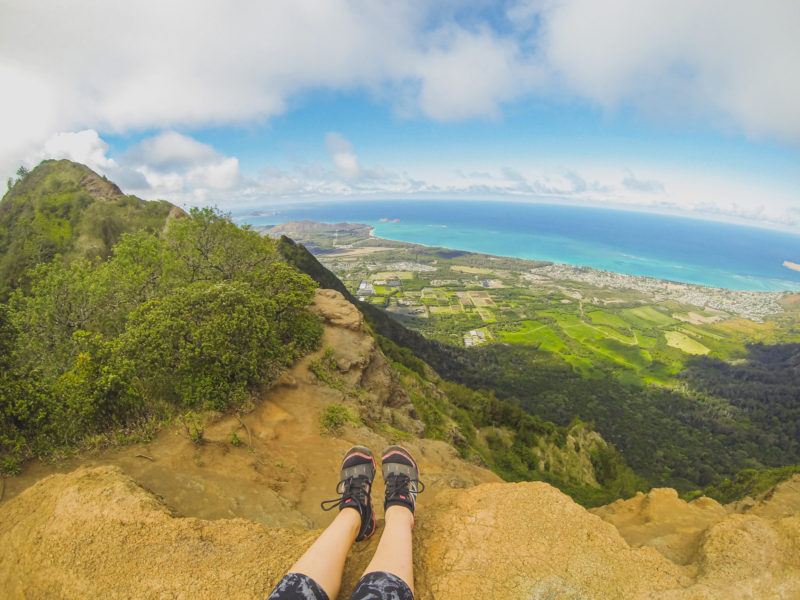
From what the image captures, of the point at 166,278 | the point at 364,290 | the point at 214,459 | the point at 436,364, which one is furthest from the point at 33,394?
the point at 364,290

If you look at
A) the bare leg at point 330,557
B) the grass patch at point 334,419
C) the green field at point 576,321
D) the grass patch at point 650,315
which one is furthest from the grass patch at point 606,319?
the bare leg at point 330,557

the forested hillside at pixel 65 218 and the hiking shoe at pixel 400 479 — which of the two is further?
the forested hillside at pixel 65 218

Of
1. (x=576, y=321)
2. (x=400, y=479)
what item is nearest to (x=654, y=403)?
(x=576, y=321)

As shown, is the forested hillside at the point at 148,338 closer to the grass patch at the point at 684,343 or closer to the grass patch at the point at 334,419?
the grass patch at the point at 334,419

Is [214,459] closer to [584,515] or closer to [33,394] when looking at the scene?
[33,394]

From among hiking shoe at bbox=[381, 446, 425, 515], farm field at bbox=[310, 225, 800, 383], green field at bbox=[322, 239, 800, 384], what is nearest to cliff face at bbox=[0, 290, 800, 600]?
hiking shoe at bbox=[381, 446, 425, 515]

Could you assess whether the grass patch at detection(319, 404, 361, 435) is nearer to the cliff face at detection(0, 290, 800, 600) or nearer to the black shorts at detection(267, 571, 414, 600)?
the cliff face at detection(0, 290, 800, 600)
